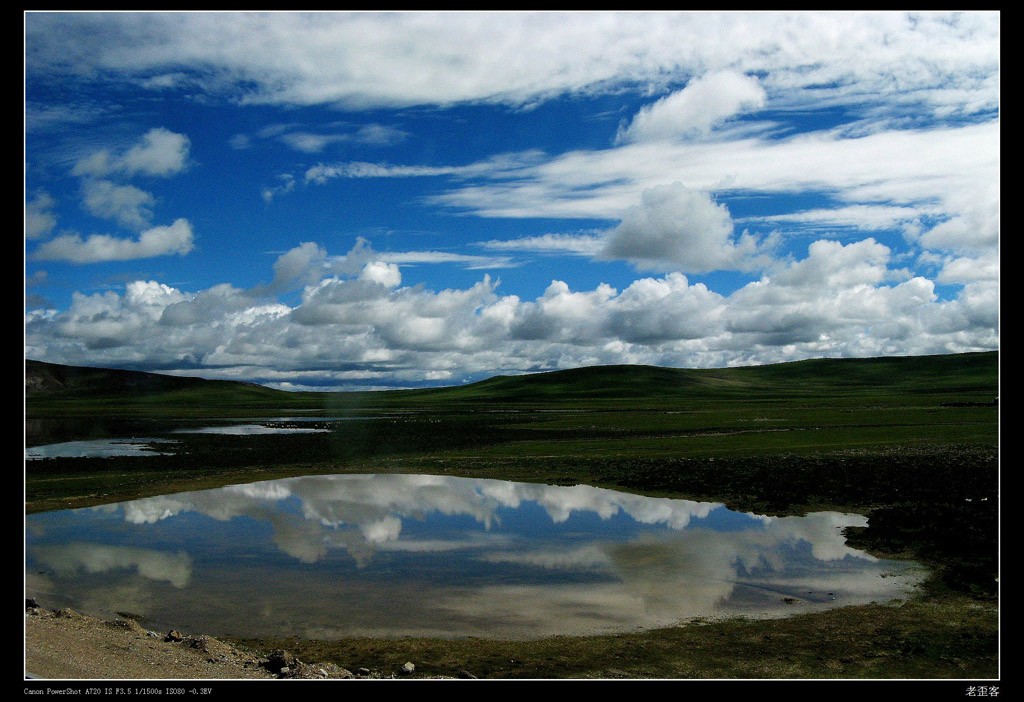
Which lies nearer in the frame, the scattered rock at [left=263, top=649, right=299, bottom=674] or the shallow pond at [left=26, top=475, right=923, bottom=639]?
the scattered rock at [left=263, top=649, right=299, bottom=674]

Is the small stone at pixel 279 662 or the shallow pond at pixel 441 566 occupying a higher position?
the small stone at pixel 279 662

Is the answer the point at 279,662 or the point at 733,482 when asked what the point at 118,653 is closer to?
the point at 279,662

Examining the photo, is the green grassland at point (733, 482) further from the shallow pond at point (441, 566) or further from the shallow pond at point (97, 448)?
the shallow pond at point (97, 448)

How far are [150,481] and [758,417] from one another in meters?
80.6

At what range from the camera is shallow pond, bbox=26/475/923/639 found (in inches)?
672

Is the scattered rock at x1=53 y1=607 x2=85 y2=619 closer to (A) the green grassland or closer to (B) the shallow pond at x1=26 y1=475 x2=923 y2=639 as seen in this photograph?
(B) the shallow pond at x1=26 y1=475 x2=923 y2=639

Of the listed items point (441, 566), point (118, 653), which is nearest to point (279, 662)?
point (118, 653)

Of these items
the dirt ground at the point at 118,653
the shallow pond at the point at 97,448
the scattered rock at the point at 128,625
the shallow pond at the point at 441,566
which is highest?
the dirt ground at the point at 118,653

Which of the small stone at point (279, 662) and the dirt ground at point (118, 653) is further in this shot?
the small stone at point (279, 662)

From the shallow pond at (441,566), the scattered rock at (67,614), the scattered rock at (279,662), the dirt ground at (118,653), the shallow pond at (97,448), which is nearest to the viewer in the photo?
the dirt ground at (118,653)

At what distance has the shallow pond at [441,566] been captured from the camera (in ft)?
56.0

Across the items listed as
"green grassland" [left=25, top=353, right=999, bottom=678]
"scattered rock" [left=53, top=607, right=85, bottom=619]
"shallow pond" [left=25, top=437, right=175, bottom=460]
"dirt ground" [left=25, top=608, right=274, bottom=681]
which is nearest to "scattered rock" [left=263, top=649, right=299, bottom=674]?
"dirt ground" [left=25, top=608, right=274, bottom=681]

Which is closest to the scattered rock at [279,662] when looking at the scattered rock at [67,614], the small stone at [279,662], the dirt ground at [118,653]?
the small stone at [279,662]

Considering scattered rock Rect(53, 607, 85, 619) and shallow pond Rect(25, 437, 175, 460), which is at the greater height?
scattered rock Rect(53, 607, 85, 619)
